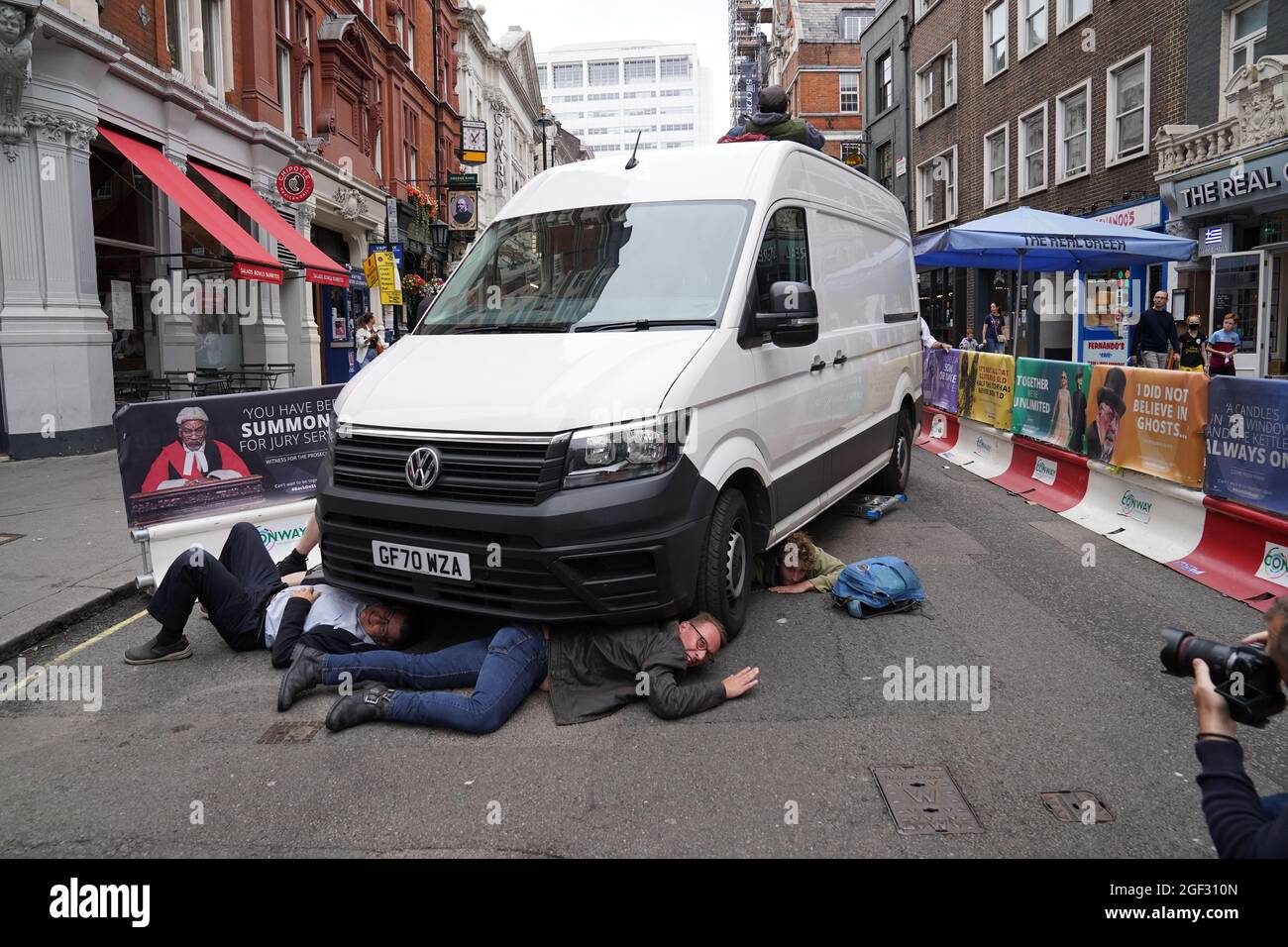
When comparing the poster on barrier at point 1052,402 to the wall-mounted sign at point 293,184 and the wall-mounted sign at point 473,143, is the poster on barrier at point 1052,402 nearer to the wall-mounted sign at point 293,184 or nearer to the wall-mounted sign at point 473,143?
the wall-mounted sign at point 293,184

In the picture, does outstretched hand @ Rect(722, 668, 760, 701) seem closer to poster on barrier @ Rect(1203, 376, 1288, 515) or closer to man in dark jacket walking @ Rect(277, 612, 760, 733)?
man in dark jacket walking @ Rect(277, 612, 760, 733)

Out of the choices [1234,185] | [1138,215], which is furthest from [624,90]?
[1234,185]

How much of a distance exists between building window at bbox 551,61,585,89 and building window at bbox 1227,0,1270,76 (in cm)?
17437

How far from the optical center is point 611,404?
4129mm

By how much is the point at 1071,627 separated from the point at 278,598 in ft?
14.4

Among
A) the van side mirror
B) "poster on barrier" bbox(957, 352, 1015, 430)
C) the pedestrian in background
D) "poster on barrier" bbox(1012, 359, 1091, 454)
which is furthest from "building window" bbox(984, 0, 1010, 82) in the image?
the van side mirror

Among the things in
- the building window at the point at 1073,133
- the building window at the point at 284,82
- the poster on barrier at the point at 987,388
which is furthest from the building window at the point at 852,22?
the poster on barrier at the point at 987,388

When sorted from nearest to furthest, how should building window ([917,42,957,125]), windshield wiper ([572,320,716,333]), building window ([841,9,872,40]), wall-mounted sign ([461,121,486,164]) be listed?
windshield wiper ([572,320,716,333]) < building window ([917,42,957,125]) < wall-mounted sign ([461,121,486,164]) < building window ([841,9,872,40])

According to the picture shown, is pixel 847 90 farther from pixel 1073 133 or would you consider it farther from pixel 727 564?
pixel 727 564

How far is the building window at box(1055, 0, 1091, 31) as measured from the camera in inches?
940

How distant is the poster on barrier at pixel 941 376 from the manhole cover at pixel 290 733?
34.5 ft

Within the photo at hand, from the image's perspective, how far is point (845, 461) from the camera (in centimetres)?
686

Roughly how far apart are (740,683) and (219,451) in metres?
4.12
